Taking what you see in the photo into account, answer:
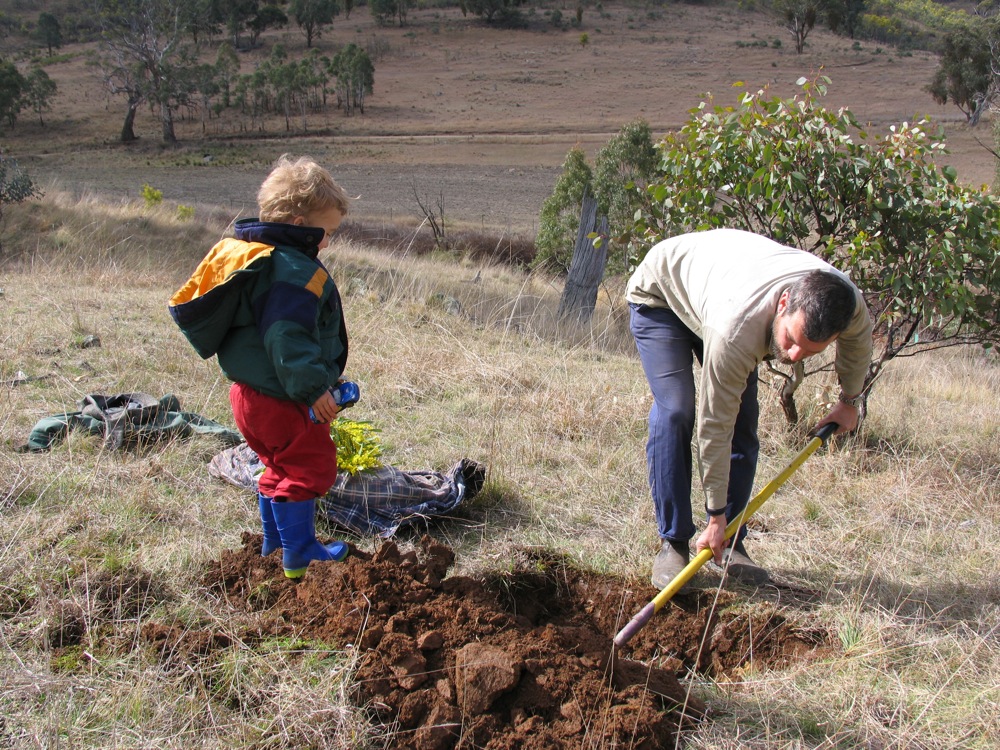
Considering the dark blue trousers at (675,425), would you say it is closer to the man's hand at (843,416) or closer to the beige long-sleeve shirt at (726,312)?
the beige long-sleeve shirt at (726,312)

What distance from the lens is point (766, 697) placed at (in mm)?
2443

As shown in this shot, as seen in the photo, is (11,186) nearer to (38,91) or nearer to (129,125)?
(129,125)

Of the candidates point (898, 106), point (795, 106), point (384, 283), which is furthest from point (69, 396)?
point (898, 106)

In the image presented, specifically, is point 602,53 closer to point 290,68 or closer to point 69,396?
point 290,68

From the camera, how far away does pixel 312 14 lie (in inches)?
2692

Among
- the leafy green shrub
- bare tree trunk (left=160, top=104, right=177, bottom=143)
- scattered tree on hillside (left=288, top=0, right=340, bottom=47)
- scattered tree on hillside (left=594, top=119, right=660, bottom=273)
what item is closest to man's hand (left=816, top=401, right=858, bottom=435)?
scattered tree on hillside (left=594, top=119, right=660, bottom=273)

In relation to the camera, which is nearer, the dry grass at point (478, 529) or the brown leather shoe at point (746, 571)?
the dry grass at point (478, 529)

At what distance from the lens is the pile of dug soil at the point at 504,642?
2188 millimetres

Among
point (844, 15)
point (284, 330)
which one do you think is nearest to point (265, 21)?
point (844, 15)

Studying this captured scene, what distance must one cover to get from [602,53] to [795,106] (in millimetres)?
69285

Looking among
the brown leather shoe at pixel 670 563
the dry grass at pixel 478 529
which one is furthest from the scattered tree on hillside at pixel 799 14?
the brown leather shoe at pixel 670 563

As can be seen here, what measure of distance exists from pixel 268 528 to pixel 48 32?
77.1 metres

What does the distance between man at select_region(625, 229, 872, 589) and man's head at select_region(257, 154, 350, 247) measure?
125 centimetres

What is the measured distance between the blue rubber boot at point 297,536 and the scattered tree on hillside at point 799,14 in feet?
260
